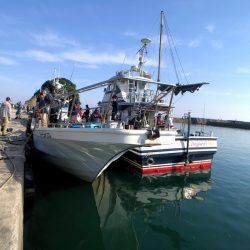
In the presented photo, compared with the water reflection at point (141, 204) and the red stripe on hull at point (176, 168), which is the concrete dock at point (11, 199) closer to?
the water reflection at point (141, 204)

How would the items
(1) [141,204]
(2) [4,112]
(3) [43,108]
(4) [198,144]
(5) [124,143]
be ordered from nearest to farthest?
(5) [124,143], (1) [141,204], (3) [43,108], (2) [4,112], (4) [198,144]

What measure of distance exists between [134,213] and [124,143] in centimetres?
233

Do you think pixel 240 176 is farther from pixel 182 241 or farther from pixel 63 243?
pixel 63 243

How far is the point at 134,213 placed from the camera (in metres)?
8.05

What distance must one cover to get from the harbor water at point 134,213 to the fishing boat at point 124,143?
0.73m

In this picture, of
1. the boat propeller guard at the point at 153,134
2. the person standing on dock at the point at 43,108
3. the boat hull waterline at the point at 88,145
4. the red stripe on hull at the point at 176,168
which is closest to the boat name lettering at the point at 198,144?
the red stripe on hull at the point at 176,168

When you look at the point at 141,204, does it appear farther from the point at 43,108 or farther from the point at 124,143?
the point at 43,108

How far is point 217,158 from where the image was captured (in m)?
18.4

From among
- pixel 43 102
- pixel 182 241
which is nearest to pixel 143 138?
pixel 182 241

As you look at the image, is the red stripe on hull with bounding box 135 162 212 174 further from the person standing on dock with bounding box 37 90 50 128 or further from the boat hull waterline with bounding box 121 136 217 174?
the person standing on dock with bounding box 37 90 50 128

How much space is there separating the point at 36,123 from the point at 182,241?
7373mm

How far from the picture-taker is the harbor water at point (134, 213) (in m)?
6.21

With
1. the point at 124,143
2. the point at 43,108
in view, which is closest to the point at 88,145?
the point at 124,143

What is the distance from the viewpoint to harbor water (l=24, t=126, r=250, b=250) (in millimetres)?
6215
